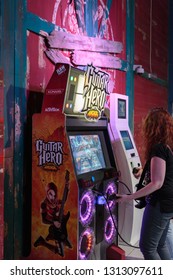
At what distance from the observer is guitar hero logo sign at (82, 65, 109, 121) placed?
114 inches

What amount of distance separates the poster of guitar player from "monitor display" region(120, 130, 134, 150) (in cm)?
145

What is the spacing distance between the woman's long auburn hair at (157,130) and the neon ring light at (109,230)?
30.1 inches

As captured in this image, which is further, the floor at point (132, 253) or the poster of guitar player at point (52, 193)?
the floor at point (132, 253)

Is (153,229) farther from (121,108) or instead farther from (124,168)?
(121,108)

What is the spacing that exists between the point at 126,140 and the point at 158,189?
1.58 m

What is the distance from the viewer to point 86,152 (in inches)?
115

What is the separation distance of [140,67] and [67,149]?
291 cm

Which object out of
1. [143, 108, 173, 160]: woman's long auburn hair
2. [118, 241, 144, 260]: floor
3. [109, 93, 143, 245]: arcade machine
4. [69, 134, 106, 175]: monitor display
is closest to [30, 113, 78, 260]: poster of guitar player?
[69, 134, 106, 175]: monitor display

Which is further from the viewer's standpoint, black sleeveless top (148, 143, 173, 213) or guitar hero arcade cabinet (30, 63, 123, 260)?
guitar hero arcade cabinet (30, 63, 123, 260)

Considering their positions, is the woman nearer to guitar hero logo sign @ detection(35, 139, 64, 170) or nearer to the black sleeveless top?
the black sleeveless top

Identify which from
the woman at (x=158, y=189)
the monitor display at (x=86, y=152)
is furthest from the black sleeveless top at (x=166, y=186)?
the monitor display at (x=86, y=152)

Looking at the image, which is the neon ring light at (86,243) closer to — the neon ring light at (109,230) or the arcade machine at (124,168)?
the neon ring light at (109,230)

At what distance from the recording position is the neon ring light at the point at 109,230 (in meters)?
3.12

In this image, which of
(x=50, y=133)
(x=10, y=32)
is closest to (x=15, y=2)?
(x=10, y=32)
